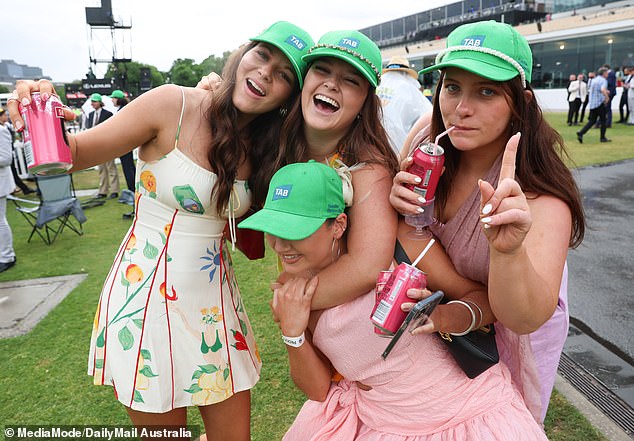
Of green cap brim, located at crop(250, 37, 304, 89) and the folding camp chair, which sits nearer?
green cap brim, located at crop(250, 37, 304, 89)

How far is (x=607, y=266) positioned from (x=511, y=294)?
16.0ft

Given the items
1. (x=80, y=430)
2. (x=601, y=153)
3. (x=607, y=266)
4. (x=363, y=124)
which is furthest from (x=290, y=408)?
(x=601, y=153)

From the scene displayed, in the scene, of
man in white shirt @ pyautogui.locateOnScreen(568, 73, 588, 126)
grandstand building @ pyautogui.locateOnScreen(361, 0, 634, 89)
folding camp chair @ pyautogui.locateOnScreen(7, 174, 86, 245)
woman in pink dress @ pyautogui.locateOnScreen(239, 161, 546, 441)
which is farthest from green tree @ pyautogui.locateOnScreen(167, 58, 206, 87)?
woman in pink dress @ pyautogui.locateOnScreen(239, 161, 546, 441)

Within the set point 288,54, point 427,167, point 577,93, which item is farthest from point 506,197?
point 577,93

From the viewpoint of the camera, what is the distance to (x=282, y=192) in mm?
1480

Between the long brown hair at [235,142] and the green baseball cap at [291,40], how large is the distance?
0.11 m

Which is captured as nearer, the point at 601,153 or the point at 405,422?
the point at 405,422

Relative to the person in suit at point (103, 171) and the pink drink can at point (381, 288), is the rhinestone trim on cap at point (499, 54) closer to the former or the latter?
the pink drink can at point (381, 288)

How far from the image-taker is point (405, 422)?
1.56m

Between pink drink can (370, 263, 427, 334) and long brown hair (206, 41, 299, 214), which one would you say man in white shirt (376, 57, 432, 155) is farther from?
pink drink can (370, 263, 427, 334)

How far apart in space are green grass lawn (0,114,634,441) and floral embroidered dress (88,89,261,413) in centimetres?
118

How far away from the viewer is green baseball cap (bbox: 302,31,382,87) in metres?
1.60

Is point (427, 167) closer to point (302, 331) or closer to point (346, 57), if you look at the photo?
point (346, 57)

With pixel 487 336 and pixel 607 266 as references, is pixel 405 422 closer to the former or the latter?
pixel 487 336
